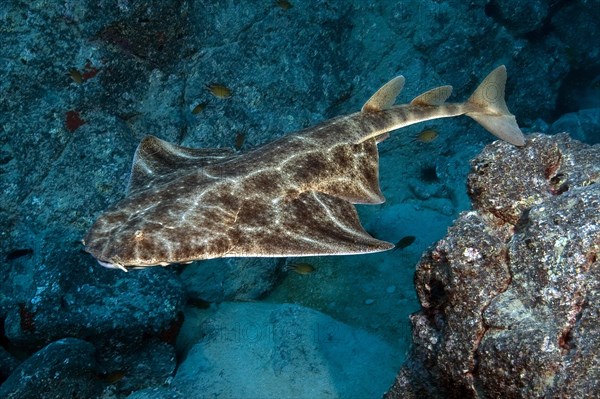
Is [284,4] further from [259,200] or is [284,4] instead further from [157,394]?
[157,394]

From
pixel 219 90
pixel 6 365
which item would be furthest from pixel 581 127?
pixel 6 365

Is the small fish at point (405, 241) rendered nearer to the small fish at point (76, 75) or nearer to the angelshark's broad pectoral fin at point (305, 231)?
the angelshark's broad pectoral fin at point (305, 231)

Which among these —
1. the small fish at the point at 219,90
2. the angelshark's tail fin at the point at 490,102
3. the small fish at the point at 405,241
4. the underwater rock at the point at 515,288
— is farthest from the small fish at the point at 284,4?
the underwater rock at the point at 515,288

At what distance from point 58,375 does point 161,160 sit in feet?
9.50

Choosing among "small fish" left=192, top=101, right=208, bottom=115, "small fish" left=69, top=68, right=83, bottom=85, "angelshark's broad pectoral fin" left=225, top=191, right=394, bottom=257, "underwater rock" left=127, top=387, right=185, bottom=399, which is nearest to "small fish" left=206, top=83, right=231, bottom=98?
"small fish" left=192, top=101, right=208, bottom=115

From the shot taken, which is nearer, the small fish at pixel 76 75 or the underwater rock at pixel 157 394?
the underwater rock at pixel 157 394

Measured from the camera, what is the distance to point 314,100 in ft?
31.0

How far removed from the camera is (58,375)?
5.45 metres

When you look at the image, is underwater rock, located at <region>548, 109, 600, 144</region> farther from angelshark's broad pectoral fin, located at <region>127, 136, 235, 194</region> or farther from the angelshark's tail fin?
angelshark's broad pectoral fin, located at <region>127, 136, 235, 194</region>

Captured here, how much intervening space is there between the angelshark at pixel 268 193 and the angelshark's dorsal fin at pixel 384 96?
0.5 inches

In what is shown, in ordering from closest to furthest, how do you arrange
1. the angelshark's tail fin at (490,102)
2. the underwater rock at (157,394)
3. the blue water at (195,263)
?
the angelshark's tail fin at (490,102) → the underwater rock at (157,394) → the blue water at (195,263)

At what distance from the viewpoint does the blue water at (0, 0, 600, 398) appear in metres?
5.99

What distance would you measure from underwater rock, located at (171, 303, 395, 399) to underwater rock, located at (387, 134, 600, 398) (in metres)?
2.33

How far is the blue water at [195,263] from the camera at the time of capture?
5992mm
